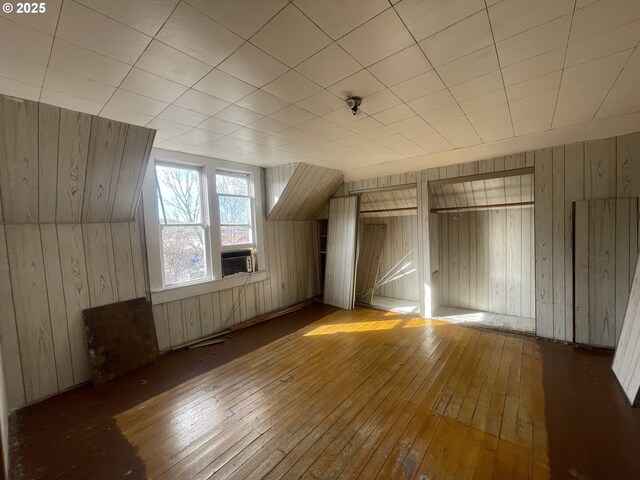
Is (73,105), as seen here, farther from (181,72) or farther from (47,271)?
(47,271)

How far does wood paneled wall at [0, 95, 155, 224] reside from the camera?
193cm

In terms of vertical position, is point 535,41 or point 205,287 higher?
point 535,41

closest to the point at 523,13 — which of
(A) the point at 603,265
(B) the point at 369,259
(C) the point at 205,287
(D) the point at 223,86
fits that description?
(D) the point at 223,86

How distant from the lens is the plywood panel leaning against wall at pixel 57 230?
205 cm

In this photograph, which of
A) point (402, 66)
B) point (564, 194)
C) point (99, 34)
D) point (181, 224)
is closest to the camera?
point (99, 34)

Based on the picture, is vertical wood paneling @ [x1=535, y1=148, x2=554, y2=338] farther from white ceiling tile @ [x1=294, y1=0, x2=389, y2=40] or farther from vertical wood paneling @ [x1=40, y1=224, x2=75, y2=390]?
vertical wood paneling @ [x1=40, y1=224, x2=75, y2=390]

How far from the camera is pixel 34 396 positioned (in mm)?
2352

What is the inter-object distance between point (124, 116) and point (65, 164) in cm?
70

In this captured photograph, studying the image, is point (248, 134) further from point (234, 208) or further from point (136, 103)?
point (234, 208)

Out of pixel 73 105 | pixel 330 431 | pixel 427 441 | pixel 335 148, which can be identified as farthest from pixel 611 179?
pixel 73 105

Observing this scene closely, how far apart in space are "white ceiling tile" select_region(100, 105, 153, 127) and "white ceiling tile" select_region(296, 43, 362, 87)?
5.05 ft

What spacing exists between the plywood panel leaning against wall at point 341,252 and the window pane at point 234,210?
1689 mm

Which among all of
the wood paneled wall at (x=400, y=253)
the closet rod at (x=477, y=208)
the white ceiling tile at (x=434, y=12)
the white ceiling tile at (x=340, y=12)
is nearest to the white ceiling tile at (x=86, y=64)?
the white ceiling tile at (x=340, y=12)

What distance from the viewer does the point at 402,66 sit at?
163cm
